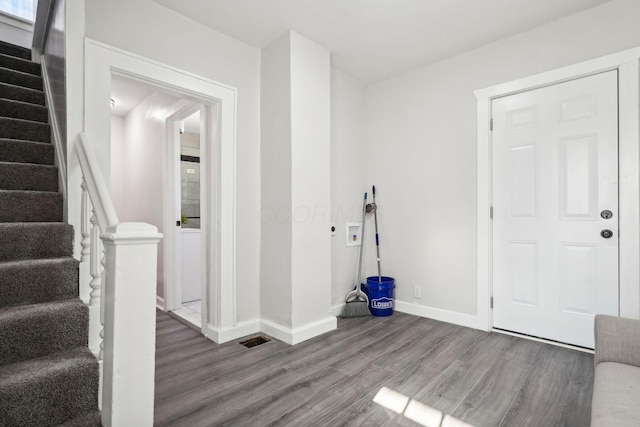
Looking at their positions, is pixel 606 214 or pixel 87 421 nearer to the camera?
pixel 87 421

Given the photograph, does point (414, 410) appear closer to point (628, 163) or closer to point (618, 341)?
point (618, 341)

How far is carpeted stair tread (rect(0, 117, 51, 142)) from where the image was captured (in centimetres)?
230

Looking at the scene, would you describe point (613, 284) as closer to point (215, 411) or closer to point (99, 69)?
point (215, 411)

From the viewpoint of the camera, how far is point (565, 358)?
2.33m

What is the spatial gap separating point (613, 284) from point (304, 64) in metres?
2.95

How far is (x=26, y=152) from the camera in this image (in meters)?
2.23

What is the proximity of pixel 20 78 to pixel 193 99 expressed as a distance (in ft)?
5.55

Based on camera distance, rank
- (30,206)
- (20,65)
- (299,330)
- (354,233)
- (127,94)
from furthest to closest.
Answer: (127,94)
(354,233)
(20,65)
(299,330)
(30,206)

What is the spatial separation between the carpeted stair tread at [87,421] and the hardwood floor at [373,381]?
0.47m

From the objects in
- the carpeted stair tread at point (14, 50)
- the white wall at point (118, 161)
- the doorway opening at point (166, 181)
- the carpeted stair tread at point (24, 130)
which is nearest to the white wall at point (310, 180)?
the doorway opening at point (166, 181)

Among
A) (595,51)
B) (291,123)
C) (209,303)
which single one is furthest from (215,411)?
(595,51)

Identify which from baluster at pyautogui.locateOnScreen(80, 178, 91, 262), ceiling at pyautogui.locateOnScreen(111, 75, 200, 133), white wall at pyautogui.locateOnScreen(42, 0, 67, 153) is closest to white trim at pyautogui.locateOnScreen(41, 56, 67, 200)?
white wall at pyautogui.locateOnScreen(42, 0, 67, 153)

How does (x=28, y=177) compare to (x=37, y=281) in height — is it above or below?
above

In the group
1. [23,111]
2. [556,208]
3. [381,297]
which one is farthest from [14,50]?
[556,208]
